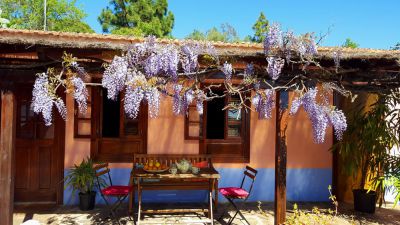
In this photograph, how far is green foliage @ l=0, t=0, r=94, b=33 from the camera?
23.1 meters

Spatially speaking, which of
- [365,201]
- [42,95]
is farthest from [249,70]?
[365,201]

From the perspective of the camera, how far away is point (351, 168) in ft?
18.2

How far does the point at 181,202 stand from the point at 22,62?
3590 mm

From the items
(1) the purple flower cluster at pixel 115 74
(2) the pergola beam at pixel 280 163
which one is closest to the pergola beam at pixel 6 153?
(1) the purple flower cluster at pixel 115 74

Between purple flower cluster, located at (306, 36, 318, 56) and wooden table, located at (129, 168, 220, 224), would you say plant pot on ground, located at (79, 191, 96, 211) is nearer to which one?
wooden table, located at (129, 168, 220, 224)

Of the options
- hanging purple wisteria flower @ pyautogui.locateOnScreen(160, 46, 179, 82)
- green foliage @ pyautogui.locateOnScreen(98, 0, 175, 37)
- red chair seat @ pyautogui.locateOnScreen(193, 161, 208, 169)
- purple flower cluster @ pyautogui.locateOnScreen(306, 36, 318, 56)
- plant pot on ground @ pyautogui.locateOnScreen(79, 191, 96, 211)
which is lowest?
plant pot on ground @ pyautogui.locateOnScreen(79, 191, 96, 211)

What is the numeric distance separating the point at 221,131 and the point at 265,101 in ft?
7.95

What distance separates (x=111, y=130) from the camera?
20.0 ft

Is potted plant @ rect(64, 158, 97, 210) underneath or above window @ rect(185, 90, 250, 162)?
underneath

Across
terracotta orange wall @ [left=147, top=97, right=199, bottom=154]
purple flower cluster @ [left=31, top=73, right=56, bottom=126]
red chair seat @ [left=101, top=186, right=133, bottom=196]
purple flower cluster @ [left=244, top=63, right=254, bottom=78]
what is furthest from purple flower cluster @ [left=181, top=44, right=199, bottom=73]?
terracotta orange wall @ [left=147, top=97, right=199, bottom=154]

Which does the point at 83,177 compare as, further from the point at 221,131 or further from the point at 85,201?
the point at 221,131

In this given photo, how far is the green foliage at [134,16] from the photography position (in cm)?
2128

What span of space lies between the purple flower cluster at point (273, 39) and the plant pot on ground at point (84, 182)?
11.6 ft

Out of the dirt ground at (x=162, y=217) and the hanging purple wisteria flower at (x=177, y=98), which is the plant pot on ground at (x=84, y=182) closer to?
the dirt ground at (x=162, y=217)
